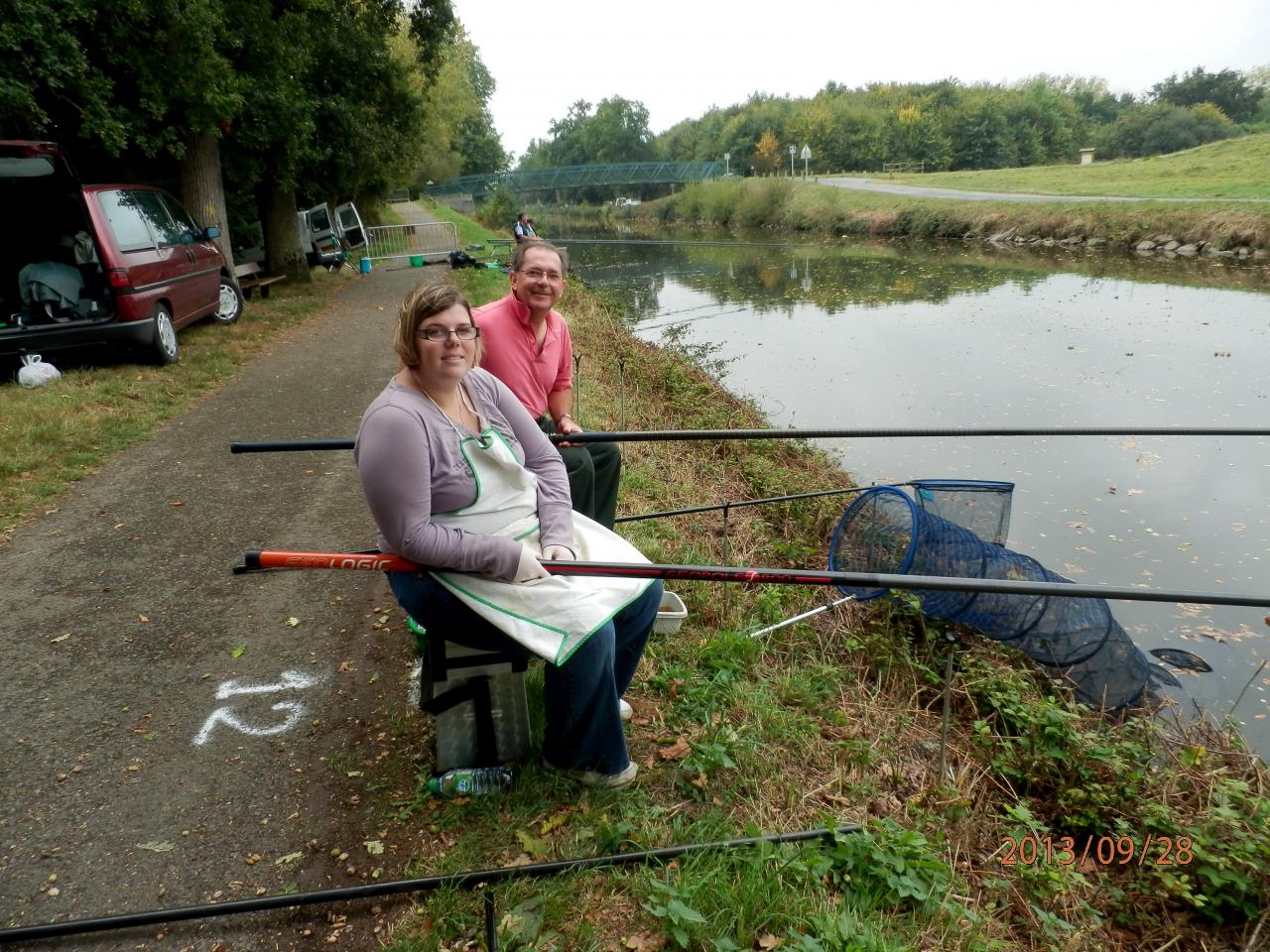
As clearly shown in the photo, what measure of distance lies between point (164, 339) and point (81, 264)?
40.0 inches

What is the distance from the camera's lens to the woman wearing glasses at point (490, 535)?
2.31 m

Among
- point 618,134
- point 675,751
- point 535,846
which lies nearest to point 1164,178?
point 675,751

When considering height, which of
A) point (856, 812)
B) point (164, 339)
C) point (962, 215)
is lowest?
point (856, 812)

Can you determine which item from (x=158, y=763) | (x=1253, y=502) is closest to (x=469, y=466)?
(x=158, y=763)

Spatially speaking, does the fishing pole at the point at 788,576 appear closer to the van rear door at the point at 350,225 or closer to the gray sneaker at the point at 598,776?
the gray sneaker at the point at 598,776

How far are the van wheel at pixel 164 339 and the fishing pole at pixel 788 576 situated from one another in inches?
269

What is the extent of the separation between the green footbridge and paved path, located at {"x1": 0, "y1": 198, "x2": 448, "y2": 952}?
204 feet

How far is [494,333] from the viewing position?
359 centimetres

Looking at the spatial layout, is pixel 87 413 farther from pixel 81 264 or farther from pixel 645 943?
pixel 645 943

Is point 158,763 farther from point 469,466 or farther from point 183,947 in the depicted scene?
point 469,466

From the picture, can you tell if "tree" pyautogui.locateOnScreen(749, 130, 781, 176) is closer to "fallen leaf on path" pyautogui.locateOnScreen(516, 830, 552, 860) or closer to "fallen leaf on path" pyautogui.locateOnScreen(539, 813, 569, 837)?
"fallen leaf on path" pyautogui.locateOnScreen(539, 813, 569, 837)

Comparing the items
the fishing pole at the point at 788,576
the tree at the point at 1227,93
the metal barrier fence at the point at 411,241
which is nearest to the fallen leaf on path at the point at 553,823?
the fishing pole at the point at 788,576

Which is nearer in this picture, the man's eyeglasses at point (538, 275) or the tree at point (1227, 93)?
the man's eyeglasses at point (538, 275)

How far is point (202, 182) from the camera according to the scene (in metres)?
11.3
